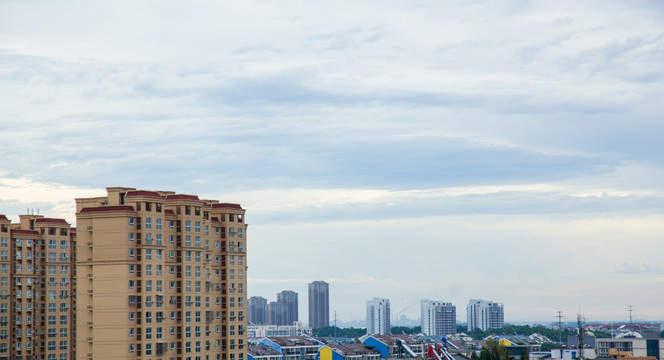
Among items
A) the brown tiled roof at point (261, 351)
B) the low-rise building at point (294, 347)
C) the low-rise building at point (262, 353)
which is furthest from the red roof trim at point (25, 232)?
the low-rise building at point (294, 347)

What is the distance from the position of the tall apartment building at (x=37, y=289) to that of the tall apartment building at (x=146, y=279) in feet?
57.2

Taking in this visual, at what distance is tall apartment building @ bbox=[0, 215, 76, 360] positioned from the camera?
63.6 meters

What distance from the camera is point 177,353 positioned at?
49.1 meters

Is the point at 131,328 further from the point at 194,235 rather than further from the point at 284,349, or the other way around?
the point at 284,349

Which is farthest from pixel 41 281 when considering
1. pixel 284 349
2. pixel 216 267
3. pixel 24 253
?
pixel 284 349

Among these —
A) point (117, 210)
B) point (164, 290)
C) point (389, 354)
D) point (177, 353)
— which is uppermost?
point (117, 210)

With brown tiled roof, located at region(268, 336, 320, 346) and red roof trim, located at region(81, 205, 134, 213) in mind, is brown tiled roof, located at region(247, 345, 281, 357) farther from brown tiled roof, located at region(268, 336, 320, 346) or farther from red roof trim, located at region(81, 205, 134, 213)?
red roof trim, located at region(81, 205, 134, 213)

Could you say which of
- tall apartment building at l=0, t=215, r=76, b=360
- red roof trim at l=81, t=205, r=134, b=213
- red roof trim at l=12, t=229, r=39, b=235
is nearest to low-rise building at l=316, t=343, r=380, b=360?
tall apartment building at l=0, t=215, r=76, b=360

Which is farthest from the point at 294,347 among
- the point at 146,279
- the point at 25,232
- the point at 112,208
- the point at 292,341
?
the point at 112,208

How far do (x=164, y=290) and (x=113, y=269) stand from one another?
319 cm

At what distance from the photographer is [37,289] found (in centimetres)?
6519

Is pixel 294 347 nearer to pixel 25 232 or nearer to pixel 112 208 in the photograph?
pixel 25 232

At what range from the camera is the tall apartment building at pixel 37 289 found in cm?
6356

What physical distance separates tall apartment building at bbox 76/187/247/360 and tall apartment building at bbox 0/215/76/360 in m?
17.4
